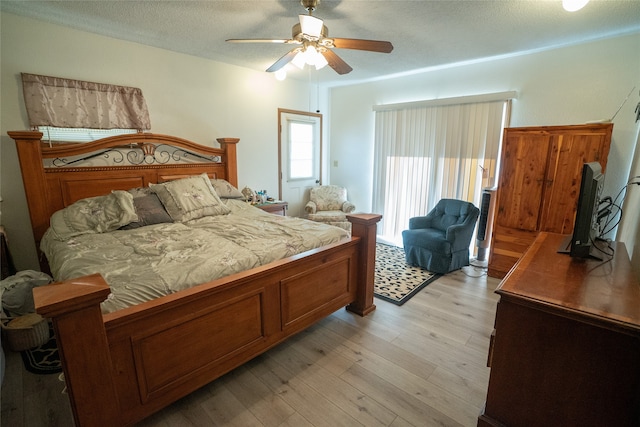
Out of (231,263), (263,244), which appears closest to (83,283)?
(231,263)

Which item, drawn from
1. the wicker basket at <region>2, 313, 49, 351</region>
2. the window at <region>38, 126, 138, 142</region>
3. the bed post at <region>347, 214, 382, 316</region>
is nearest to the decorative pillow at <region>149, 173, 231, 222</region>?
the window at <region>38, 126, 138, 142</region>

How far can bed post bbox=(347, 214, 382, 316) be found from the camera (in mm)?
2553

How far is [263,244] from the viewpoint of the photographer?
2162mm

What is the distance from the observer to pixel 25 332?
212 cm

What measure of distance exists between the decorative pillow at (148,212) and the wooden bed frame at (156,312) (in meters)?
0.54

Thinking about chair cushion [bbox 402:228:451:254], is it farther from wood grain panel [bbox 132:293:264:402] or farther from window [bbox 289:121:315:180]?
wood grain panel [bbox 132:293:264:402]

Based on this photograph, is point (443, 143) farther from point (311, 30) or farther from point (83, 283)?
point (83, 283)

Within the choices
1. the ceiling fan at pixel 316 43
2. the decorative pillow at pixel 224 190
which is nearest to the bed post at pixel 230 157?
the decorative pillow at pixel 224 190

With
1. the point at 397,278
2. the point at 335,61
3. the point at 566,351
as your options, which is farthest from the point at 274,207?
the point at 566,351

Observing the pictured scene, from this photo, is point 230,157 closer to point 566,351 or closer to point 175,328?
point 175,328

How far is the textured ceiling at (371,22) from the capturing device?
2240 millimetres

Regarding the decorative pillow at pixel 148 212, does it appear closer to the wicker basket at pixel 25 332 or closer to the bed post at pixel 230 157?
the wicker basket at pixel 25 332

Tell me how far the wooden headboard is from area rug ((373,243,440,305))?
240 centimetres

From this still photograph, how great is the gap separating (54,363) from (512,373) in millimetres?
2789
